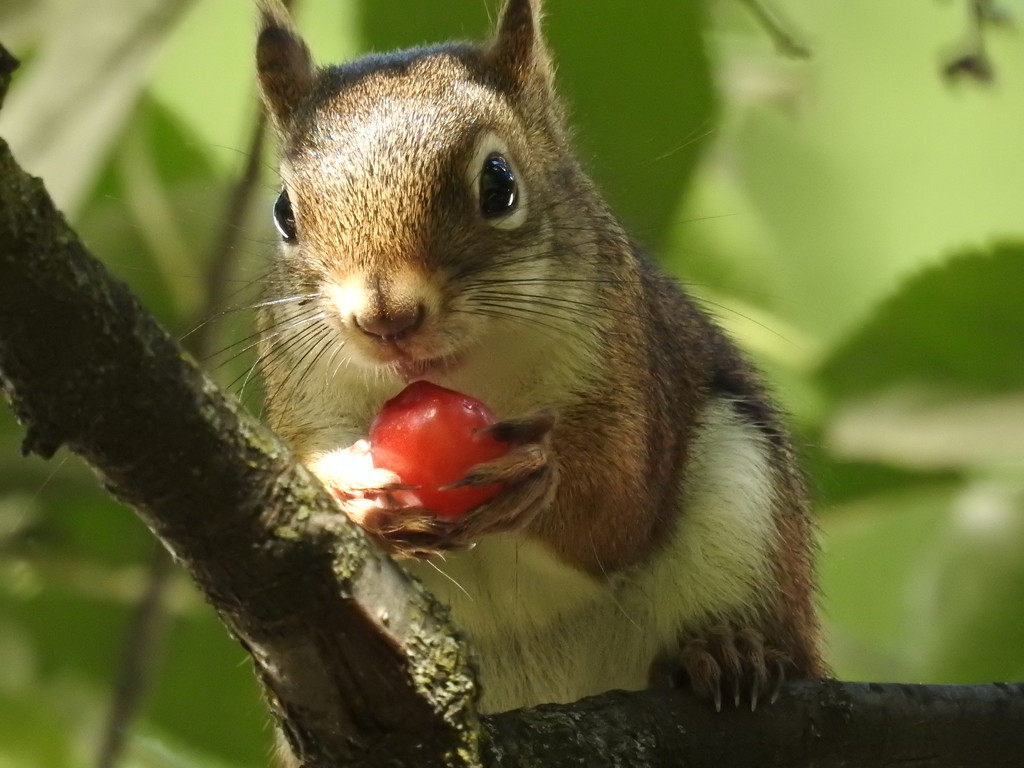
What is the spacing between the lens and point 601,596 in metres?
1.90

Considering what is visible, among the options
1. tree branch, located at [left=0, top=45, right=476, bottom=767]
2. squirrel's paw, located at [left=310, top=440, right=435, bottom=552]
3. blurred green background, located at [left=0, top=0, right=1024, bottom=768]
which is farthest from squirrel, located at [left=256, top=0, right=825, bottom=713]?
tree branch, located at [left=0, top=45, right=476, bottom=767]

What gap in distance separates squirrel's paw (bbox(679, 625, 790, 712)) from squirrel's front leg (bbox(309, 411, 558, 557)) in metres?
0.31

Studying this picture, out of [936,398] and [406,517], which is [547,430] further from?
[936,398]

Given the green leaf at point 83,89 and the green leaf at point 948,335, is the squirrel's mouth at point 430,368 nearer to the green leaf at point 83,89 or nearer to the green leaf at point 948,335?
the green leaf at point 83,89

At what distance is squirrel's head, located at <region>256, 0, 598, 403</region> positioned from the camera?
1.58 meters

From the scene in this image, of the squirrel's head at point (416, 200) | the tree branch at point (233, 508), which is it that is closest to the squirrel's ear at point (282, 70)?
the squirrel's head at point (416, 200)

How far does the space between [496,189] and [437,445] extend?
0.44 meters

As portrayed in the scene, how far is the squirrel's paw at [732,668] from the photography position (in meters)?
1.71

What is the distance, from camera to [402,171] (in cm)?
168

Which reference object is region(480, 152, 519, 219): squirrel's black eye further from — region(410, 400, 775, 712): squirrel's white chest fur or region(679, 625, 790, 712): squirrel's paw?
region(679, 625, 790, 712): squirrel's paw

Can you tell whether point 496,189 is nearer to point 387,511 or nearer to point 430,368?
point 430,368

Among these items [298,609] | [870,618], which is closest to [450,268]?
[298,609]

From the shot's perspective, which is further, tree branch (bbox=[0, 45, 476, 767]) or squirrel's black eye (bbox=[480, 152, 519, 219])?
squirrel's black eye (bbox=[480, 152, 519, 219])

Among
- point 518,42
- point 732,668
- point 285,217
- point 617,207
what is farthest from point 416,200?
point 617,207
